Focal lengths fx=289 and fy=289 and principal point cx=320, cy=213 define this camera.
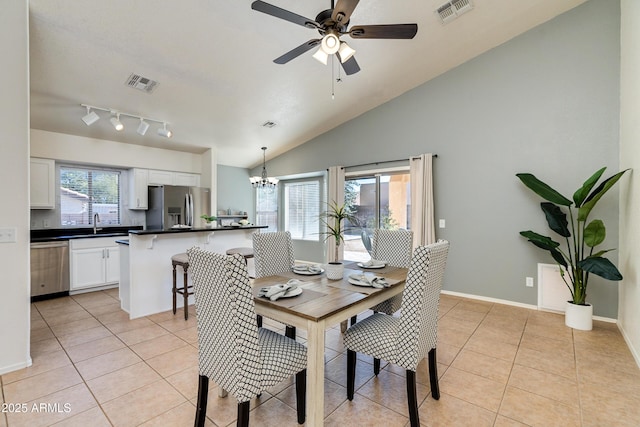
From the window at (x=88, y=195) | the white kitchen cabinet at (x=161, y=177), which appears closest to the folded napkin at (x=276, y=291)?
the white kitchen cabinet at (x=161, y=177)

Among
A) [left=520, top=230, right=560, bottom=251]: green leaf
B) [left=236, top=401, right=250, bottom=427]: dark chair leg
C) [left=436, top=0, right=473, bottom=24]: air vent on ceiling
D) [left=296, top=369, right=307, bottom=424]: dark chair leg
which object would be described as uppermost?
[left=436, top=0, right=473, bottom=24]: air vent on ceiling

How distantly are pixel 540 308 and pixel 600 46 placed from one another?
3.28 metres

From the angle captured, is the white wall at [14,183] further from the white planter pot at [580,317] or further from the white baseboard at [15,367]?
the white planter pot at [580,317]

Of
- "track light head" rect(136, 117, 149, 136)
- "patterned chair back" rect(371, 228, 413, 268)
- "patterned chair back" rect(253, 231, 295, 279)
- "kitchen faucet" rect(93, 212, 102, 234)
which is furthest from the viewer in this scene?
"kitchen faucet" rect(93, 212, 102, 234)

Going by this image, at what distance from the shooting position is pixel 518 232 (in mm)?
3947

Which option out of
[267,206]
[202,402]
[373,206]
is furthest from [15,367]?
[267,206]

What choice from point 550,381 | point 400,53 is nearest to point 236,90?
point 400,53

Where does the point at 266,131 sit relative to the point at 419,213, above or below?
above

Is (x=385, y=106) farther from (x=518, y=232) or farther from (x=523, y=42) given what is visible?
(x=518, y=232)

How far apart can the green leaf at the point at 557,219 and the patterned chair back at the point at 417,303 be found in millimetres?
2521

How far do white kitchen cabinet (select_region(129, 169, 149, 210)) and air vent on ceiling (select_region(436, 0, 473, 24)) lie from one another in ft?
17.7

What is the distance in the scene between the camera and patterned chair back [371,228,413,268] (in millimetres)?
2994

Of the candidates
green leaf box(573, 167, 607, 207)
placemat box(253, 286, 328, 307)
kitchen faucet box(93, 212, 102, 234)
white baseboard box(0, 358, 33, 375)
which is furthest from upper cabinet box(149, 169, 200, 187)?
green leaf box(573, 167, 607, 207)

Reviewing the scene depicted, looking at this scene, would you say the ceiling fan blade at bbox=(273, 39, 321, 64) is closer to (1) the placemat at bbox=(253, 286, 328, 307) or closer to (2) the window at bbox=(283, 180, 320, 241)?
(1) the placemat at bbox=(253, 286, 328, 307)
